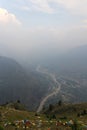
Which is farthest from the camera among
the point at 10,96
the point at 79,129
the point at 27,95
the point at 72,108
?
the point at 27,95

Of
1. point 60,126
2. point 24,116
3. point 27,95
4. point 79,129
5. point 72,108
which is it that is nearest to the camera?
point 79,129

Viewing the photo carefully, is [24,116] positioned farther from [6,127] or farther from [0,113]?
[6,127]

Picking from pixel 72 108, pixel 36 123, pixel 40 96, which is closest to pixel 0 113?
pixel 36 123

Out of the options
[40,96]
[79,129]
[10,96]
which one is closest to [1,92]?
[10,96]

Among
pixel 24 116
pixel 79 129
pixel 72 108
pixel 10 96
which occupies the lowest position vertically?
pixel 79 129

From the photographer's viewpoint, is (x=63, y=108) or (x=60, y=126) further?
(x=63, y=108)

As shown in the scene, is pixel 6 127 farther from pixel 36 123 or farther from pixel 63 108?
pixel 63 108

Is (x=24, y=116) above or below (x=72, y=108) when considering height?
below

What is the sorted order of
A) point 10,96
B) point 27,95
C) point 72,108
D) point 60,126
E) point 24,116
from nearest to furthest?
point 60,126 < point 24,116 < point 72,108 < point 10,96 < point 27,95

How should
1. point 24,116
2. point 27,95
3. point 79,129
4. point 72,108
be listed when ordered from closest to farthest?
point 79,129 < point 24,116 < point 72,108 < point 27,95
